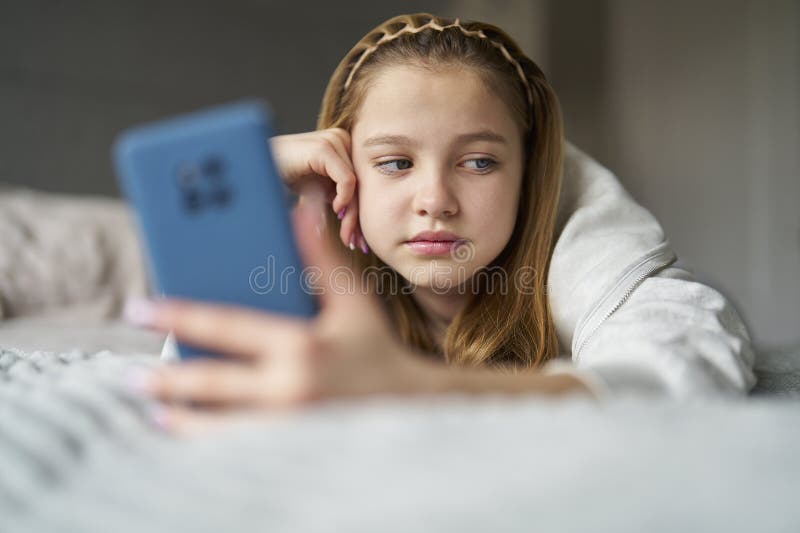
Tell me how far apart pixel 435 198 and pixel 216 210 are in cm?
43

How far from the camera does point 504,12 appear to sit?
9.89ft

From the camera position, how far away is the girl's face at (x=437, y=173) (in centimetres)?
86

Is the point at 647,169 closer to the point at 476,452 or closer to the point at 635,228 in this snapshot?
the point at 635,228

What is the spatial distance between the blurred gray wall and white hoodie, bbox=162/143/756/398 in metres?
1.70

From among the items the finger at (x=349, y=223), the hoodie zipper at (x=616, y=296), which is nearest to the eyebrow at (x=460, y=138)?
the finger at (x=349, y=223)

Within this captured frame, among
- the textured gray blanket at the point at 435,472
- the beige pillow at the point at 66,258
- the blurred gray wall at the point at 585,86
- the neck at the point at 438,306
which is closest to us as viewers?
the textured gray blanket at the point at 435,472

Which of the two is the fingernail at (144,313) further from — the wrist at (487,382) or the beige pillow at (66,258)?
the beige pillow at (66,258)

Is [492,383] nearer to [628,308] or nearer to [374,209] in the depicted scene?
[628,308]

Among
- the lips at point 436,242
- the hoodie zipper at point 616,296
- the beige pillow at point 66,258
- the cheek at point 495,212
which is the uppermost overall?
the cheek at point 495,212


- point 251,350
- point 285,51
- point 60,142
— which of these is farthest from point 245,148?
point 285,51

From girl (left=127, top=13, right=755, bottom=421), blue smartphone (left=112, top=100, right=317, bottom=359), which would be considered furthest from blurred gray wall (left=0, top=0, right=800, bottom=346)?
blue smartphone (left=112, top=100, right=317, bottom=359)

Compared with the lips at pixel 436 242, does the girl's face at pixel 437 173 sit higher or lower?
higher

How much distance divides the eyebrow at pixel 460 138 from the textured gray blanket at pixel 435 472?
0.51 metres

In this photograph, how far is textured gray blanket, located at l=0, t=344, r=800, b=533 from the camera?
0.33m
